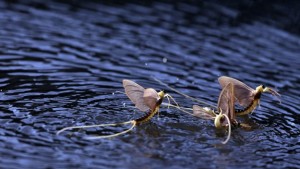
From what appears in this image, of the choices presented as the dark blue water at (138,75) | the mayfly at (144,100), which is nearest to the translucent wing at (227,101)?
the dark blue water at (138,75)

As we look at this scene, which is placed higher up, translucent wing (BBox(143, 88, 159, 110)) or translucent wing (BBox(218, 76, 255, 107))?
translucent wing (BBox(218, 76, 255, 107))

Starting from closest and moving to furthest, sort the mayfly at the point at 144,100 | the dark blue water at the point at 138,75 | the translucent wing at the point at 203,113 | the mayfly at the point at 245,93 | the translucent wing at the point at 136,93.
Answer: the dark blue water at the point at 138,75, the mayfly at the point at 144,100, the translucent wing at the point at 136,93, the translucent wing at the point at 203,113, the mayfly at the point at 245,93

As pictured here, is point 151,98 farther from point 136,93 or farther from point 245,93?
point 245,93

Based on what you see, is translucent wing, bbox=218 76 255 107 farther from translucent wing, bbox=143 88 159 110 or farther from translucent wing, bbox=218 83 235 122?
translucent wing, bbox=143 88 159 110

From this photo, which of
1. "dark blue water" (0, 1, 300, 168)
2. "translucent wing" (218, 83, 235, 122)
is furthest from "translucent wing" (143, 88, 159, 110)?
"translucent wing" (218, 83, 235, 122)

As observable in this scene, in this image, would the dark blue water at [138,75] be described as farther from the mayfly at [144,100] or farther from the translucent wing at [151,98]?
the translucent wing at [151,98]

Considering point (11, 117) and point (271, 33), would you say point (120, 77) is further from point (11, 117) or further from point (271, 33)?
point (271, 33)
